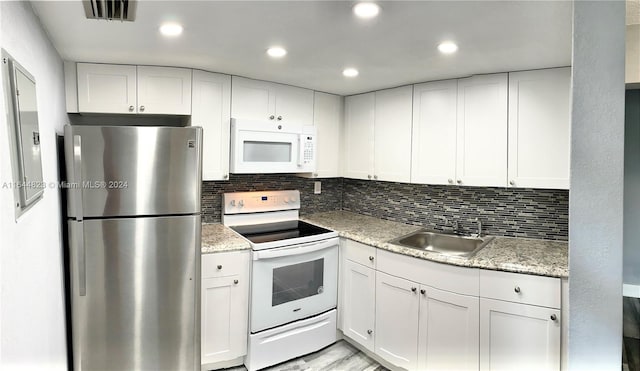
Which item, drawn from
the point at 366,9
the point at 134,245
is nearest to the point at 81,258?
the point at 134,245

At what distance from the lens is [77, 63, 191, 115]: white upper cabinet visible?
2.18m

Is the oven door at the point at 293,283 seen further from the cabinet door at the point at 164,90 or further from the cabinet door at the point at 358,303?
the cabinet door at the point at 164,90

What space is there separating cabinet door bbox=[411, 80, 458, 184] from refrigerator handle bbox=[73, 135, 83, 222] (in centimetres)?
222

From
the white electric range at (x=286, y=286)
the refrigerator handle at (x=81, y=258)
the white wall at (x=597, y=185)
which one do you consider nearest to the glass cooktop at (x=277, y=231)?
the white electric range at (x=286, y=286)

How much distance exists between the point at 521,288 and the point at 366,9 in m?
1.64

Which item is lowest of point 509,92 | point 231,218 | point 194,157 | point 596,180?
point 231,218

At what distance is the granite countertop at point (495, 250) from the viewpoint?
6.15 ft

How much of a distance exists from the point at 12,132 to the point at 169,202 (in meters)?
0.98

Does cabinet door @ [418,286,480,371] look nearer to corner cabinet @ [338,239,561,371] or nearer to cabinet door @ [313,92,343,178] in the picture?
corner cabinet @ [338,239,561,371]

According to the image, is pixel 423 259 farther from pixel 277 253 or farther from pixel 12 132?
pixel 12 132

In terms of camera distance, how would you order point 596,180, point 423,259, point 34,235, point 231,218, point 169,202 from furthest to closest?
1. point 231,218
2. point 423,259
3. point 169,202
4. point 34,235
5. point 596,180

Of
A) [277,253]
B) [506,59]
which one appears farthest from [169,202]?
[506,59]

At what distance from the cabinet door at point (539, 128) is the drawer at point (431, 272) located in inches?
29.8

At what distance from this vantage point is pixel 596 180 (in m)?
0.99
